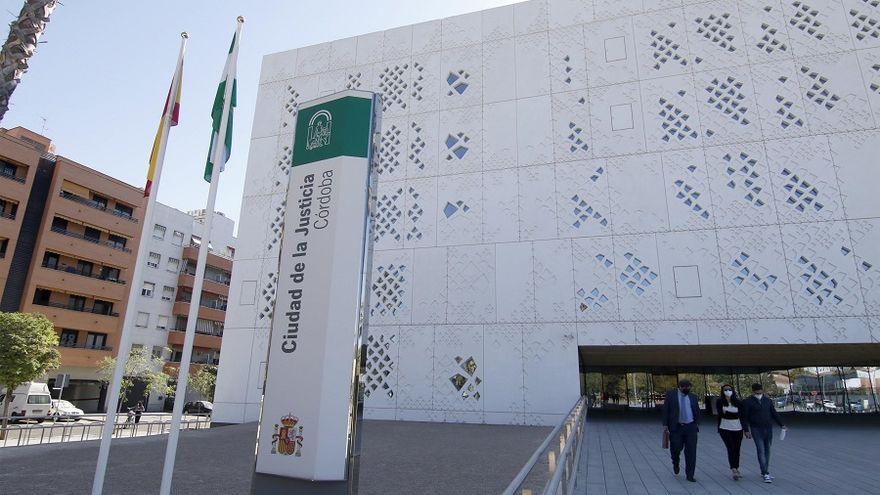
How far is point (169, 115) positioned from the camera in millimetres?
6758

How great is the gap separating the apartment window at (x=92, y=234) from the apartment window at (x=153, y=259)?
13.4 ft

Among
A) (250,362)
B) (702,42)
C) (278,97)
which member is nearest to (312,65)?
(278,97)

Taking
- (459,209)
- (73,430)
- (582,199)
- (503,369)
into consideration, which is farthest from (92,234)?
(582,199)

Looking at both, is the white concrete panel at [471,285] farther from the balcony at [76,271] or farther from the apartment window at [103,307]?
the apartment window at [103,307]

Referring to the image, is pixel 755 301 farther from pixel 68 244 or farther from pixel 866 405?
pixel 68 244

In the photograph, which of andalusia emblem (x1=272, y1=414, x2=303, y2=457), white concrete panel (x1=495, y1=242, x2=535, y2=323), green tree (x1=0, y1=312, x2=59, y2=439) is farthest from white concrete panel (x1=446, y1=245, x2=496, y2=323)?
green tree (x1=0, y1=312, x2=59, y2=439)

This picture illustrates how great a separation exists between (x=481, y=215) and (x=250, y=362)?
33.2 feet

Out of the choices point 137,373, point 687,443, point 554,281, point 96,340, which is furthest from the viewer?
point 96,340

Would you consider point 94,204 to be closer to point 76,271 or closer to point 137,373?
point 76,271

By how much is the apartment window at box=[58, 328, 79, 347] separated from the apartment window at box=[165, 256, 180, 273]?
8.32 m

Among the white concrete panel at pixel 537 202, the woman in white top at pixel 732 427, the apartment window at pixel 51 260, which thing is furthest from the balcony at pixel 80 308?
the woman in white top at pixel 732 427

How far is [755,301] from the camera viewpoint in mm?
13711

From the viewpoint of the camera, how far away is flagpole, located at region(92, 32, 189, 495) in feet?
16.4

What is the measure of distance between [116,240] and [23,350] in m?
15.2
